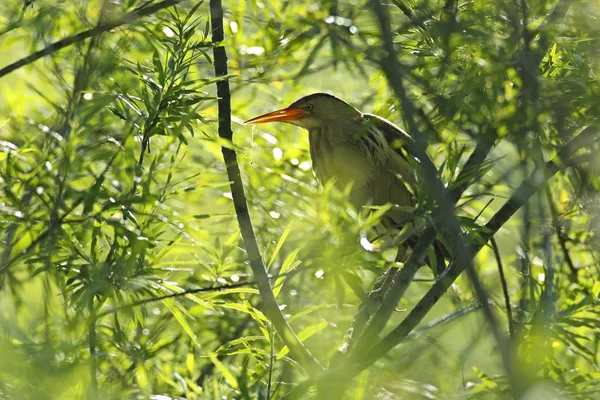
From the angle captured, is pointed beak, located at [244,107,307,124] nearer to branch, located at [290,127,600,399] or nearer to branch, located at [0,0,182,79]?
branch, located at [0,0,182,79]

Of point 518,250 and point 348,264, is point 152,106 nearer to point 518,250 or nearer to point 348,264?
point 348,264

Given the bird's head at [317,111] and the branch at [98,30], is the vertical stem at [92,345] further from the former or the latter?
the bird's head at [317,111]

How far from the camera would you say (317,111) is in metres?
2.31

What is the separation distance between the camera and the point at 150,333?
1.83m

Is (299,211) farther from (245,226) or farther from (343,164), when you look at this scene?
(343,164)

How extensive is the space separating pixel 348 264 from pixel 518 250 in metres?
0.75

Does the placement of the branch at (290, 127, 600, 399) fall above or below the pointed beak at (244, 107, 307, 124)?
below

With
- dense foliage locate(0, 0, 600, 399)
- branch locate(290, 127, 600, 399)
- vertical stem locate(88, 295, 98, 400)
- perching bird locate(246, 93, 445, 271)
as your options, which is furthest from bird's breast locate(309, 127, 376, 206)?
vertical stem locate(88, 295, 98, 400)

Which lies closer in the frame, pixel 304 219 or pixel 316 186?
pixel 304 219

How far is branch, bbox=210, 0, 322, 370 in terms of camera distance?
4.42 ft

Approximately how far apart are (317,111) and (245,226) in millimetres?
988

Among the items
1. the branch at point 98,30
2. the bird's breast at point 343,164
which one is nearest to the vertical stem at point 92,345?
the branch at point 98,30

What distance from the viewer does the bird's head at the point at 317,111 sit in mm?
2279

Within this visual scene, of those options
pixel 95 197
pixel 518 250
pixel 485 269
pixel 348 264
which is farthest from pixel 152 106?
pixel 485 269
